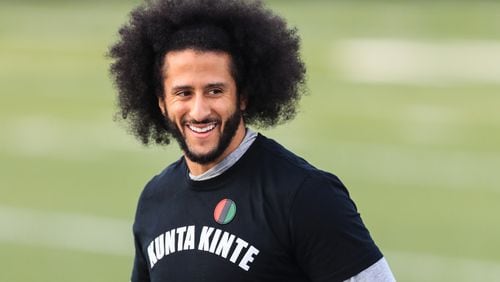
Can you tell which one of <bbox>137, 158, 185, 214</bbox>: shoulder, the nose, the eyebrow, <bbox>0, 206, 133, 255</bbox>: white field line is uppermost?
<bbox>0, 206, 133, 255</bbox>: white field line

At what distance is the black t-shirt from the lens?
10.0 feet

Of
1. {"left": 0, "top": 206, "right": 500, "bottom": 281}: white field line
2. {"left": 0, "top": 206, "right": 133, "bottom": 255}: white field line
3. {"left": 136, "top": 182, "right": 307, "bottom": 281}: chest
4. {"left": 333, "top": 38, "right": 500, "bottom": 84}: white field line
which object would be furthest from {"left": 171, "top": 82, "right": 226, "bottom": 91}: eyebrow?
{"left": 333, "top": 38, "right": 500, "bottom": 84}: white field line

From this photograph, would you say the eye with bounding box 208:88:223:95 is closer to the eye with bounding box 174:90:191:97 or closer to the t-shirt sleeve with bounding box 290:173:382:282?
the eye with bounding box 174:90:191:97

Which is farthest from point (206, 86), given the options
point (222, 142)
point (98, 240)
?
point (98, 240)

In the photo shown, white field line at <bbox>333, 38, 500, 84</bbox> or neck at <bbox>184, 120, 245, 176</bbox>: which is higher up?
white field line at <bbox>333, 38, 500, 84</bbox>

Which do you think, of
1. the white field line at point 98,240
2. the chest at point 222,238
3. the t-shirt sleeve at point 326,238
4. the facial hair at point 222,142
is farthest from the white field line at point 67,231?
the t-shirt sleeve at point 326,238

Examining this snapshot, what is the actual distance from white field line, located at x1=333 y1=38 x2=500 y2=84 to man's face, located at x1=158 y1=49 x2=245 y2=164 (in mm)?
5894

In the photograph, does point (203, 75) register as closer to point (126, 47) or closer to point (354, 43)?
point (126, 47)

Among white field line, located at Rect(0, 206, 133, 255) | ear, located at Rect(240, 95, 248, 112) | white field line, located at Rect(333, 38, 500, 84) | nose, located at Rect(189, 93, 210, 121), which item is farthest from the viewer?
white field line, located at Rect(333, 38, 500, 84)

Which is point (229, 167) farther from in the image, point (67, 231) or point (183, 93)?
point (67, 231)

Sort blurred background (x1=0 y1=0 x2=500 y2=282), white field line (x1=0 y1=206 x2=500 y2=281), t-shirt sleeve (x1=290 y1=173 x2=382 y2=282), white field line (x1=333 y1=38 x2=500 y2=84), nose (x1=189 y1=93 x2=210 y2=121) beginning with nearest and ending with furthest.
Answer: t-shirt sleeve (x1=290 y1=173 x2=382 y2=282) < nose (x1=189 y1=93 x2=210 y2=121) < white field line (x1=0 y1=206 x2=500 y2=281) < blurred background (x1=0 y1=0 x2=500 y2=282) < white field line (x1=333 y1=38 x2=500 y2=84)

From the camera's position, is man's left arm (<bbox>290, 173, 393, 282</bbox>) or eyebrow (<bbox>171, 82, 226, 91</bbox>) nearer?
man's left arm (<bbox>290, 173, 393, 282</bbox>)

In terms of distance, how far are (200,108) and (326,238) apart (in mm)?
437

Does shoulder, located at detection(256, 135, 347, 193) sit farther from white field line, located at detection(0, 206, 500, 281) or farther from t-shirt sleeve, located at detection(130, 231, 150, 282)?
white field line, located at detection(0, 206, 500, 281)
